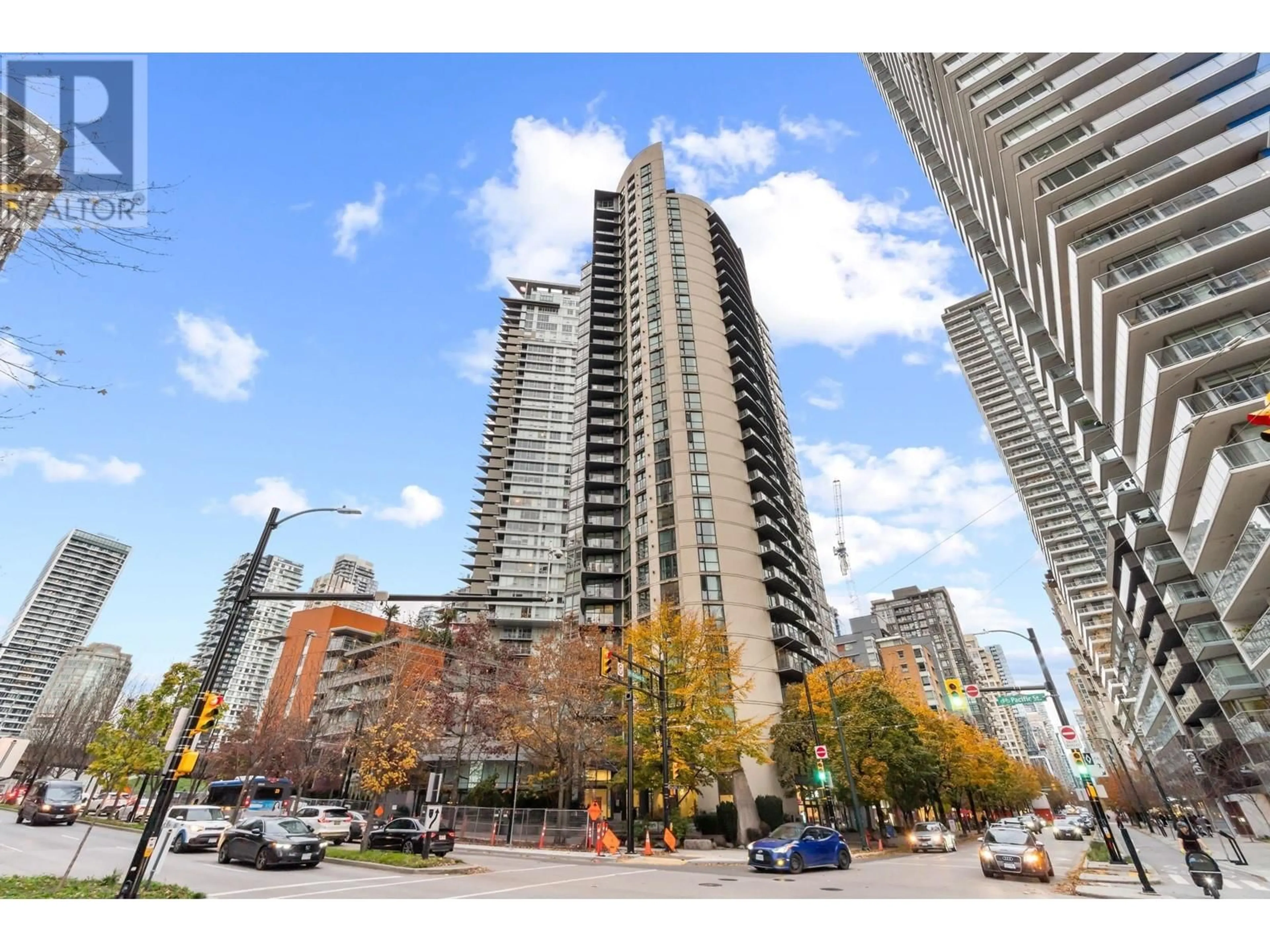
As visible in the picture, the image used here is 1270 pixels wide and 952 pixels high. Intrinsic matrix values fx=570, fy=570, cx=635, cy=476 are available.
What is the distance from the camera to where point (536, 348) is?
105250 millimetres

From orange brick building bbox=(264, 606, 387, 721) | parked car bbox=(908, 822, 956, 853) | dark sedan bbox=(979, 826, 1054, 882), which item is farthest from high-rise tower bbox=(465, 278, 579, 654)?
dark sedan bbox=(979, 826, 1054, 882)

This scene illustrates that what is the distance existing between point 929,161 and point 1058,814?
170m

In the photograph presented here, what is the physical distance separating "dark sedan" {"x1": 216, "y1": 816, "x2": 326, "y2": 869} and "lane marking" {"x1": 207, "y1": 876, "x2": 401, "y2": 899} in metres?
2.89

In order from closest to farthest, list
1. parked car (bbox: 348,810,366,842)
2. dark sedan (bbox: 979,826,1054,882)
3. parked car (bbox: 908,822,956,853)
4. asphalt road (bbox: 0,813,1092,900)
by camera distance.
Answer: asphalt road (bbox: 0,813,1092,900)
dark sedan (bbox: 979,826,1054,882)
parked car (bbox: 348,810,366,842)
parked car (bbox: 908,822,956,853)

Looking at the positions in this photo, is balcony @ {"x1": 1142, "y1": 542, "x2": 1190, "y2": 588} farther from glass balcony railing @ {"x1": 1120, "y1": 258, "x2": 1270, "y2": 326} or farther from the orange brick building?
the orange brick building

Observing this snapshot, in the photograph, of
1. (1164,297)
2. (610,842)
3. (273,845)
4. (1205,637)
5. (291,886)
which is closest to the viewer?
(291,886)

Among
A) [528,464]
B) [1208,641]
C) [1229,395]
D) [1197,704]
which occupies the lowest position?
[1197,704]

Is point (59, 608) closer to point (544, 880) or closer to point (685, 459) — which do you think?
point (544, 880)

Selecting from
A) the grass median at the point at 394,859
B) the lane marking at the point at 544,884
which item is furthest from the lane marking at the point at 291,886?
the lane marking at the point at 544,884

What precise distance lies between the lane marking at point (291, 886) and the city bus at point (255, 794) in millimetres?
31690

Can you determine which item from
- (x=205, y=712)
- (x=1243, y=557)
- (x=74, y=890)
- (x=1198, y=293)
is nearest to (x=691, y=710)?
(x=205, y=712)

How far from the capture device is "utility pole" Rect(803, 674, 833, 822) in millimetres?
37062

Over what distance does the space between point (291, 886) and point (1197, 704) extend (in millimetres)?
68264

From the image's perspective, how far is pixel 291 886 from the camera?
1454 centimetres
